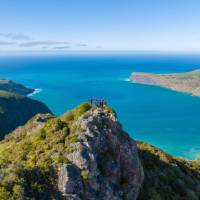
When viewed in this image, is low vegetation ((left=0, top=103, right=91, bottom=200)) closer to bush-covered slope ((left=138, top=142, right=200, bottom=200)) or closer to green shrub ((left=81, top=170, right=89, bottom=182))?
green shrub ((left=81, top=170, right=89, bottom=182))

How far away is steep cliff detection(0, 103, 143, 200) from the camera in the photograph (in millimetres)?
16844

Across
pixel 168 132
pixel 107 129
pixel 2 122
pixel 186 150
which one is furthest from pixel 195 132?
pixel 107 129

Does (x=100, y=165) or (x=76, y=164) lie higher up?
(x=76, y=164)

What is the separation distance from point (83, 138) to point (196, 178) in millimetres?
23844

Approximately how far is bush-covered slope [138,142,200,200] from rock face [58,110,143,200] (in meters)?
3.04

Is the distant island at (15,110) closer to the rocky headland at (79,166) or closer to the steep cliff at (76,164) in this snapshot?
the rocky headland at (79,166)

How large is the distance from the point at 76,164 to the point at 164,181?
14.1 m

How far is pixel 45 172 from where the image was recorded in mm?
17953

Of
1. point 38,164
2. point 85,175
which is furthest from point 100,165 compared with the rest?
point 38,164

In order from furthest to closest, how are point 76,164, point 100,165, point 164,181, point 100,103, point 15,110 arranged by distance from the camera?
point 15,110
point 100,103
point 164,181
point 100,165
point 76,164

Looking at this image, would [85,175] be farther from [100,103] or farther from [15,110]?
[15,110]

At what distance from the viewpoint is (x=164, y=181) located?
2964 centimetres

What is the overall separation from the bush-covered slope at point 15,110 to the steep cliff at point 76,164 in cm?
10839

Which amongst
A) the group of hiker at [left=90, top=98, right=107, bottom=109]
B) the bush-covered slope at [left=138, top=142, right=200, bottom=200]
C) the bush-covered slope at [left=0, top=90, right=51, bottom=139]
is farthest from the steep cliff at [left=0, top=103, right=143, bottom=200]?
the bush-covered slope at [left=0, top=90, right=51, bottom=139]
